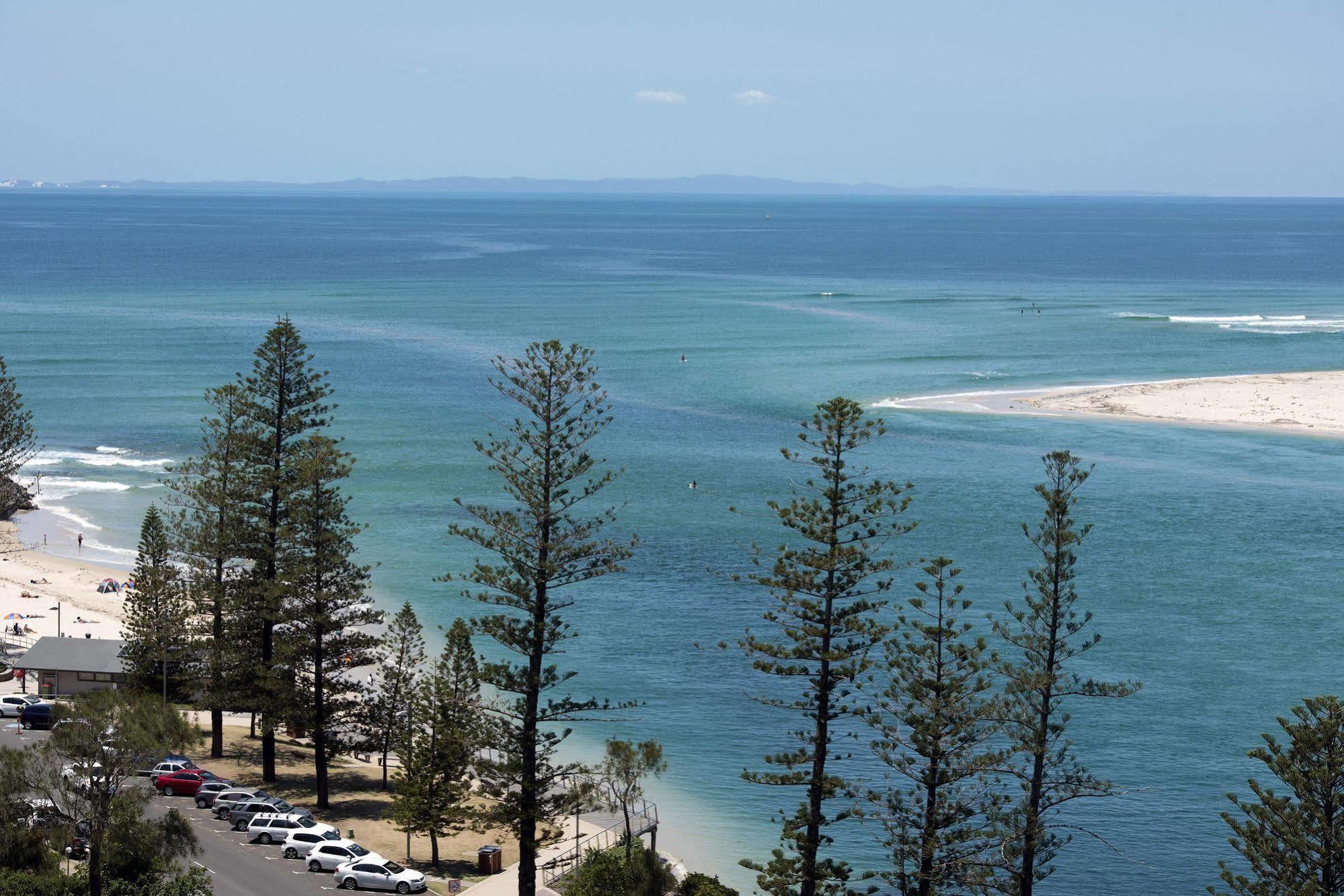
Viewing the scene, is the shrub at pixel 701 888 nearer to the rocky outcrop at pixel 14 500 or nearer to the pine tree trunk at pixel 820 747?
the pine tree trunk at pixel 820 747

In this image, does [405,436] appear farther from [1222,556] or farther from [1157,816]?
[1157,816]

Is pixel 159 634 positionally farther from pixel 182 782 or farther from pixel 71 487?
pixel 71 487

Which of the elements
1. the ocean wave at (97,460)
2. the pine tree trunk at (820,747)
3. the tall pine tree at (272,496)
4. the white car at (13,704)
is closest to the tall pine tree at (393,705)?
the tall pine tree at (272,496)

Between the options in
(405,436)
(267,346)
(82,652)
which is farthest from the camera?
(405,436)

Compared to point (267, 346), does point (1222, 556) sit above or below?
below

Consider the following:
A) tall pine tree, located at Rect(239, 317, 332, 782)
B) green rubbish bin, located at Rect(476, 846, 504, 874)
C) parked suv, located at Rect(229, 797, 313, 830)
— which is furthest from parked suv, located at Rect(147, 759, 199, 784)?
green rubbish bin, located at Rect(476, 846, 504, 874)

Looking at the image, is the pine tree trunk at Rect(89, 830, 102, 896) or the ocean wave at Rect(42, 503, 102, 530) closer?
the pine tree trunk at Rect(89, 830, 102, 896)

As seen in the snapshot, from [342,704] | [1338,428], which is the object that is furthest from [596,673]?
[1338,428]

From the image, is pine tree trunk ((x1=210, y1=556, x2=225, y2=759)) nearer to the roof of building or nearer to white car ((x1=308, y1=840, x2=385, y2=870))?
the roof of building

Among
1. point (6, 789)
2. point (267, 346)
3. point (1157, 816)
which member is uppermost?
point (267, 346)
